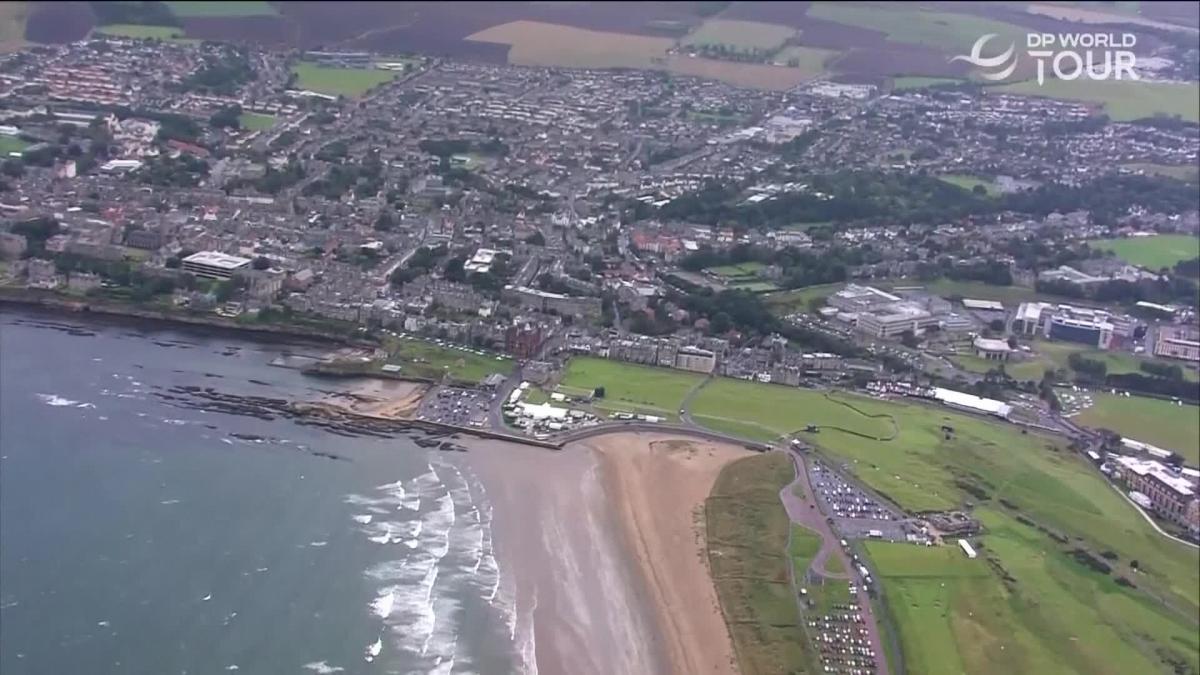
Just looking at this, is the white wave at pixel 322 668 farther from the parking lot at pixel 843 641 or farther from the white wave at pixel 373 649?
the parking lot at pixel 843 641

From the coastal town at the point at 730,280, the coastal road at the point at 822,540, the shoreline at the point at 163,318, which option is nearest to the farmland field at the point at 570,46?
the coastal town at the point at 730,280

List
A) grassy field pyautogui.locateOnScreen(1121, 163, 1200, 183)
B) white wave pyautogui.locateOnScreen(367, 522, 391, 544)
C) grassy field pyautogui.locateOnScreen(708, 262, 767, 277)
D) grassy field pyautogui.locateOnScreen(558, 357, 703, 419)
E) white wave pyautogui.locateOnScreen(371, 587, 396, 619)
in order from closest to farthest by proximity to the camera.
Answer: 1. white wave pyautogui.locateOnScreen(371, 587, 396, 619)
2. white wave pyautogui.locateOnScreen(367, 522, 391, 544)
3. grassy field pyautogui.locateOnScreen(558, 357, 703, 419)
4. grassy field pyautogui.locateOnScreen(708, 262, 767, 277)
5. grassy field pyautogui.locateOnScreen(1121, 163, 1200, 183)

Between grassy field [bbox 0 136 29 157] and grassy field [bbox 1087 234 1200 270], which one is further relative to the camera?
grassy field [bbox 1087 234 1200 270]

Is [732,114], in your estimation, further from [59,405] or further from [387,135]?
[59,405]

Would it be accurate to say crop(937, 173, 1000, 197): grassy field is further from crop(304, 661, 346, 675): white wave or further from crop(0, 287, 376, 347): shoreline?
crop(304, 661, 346, 675): white wave

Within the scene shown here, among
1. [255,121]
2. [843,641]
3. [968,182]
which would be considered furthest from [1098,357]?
[255,121]

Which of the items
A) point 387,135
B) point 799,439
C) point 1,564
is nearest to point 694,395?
point 799,439

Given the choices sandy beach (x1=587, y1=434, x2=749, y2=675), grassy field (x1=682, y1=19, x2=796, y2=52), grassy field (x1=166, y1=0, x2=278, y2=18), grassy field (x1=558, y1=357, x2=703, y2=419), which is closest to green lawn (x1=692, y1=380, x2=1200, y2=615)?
grassy field (x1=558, y1=357, x2=703, y2=419)

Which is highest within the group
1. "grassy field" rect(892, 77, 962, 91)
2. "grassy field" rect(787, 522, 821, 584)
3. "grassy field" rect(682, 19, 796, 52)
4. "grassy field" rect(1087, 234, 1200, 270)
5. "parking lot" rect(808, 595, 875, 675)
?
"grassy field" rect(682, 19, 796, 52)
